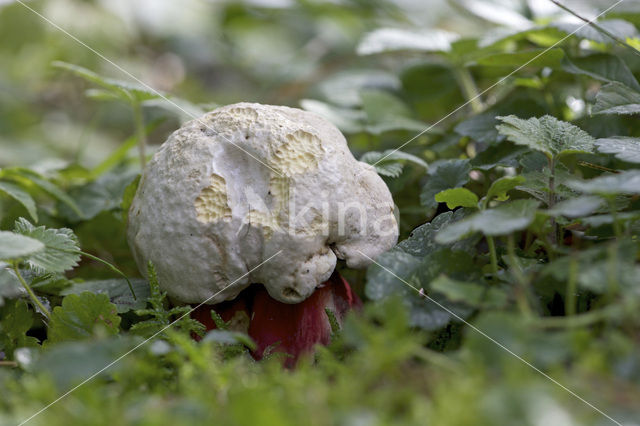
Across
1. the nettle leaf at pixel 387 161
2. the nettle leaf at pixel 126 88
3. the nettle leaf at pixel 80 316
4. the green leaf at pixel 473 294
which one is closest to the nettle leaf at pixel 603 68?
the nettle leaf at pixel 387 161

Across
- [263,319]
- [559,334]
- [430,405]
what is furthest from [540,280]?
[263,319]


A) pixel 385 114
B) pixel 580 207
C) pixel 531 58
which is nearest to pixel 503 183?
pixel 580 207

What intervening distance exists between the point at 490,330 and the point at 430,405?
12 centimetres

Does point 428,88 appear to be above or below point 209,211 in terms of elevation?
above

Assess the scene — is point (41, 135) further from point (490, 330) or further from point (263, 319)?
point (490, 330)

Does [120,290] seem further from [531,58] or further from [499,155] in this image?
[531,58]

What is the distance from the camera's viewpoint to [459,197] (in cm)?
96

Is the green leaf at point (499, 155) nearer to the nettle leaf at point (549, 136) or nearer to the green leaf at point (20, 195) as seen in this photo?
the nettle leaf at point (549, 136)

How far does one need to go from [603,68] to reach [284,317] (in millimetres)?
953

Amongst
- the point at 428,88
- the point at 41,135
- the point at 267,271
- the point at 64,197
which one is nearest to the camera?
the point at 267,271

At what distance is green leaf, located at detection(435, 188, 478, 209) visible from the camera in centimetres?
94

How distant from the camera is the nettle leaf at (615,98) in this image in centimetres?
113

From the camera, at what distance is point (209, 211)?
956 millimetres

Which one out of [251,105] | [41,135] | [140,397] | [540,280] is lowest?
[41,135]
